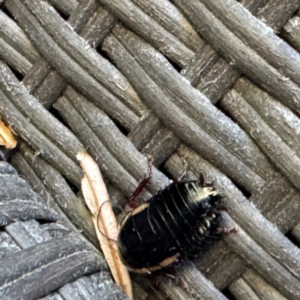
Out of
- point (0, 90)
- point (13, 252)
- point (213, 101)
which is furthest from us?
point (0, 90)

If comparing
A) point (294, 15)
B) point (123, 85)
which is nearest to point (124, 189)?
point (123, 85)

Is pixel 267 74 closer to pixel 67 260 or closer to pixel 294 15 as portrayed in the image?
pixel 294 15

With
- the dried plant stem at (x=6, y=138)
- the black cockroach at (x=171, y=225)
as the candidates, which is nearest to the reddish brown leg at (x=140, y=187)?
the black cockroach at (x=171, y=225)

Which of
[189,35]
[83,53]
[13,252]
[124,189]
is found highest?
[189,35]

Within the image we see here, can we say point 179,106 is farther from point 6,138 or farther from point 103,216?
point 6,138

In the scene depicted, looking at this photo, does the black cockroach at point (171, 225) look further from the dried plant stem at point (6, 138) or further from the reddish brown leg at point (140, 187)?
the dried plant stem at point (6, 138)

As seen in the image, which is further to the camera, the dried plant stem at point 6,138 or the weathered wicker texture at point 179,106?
the dried plant stem at point 6,138

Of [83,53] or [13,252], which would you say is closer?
[13,252]
